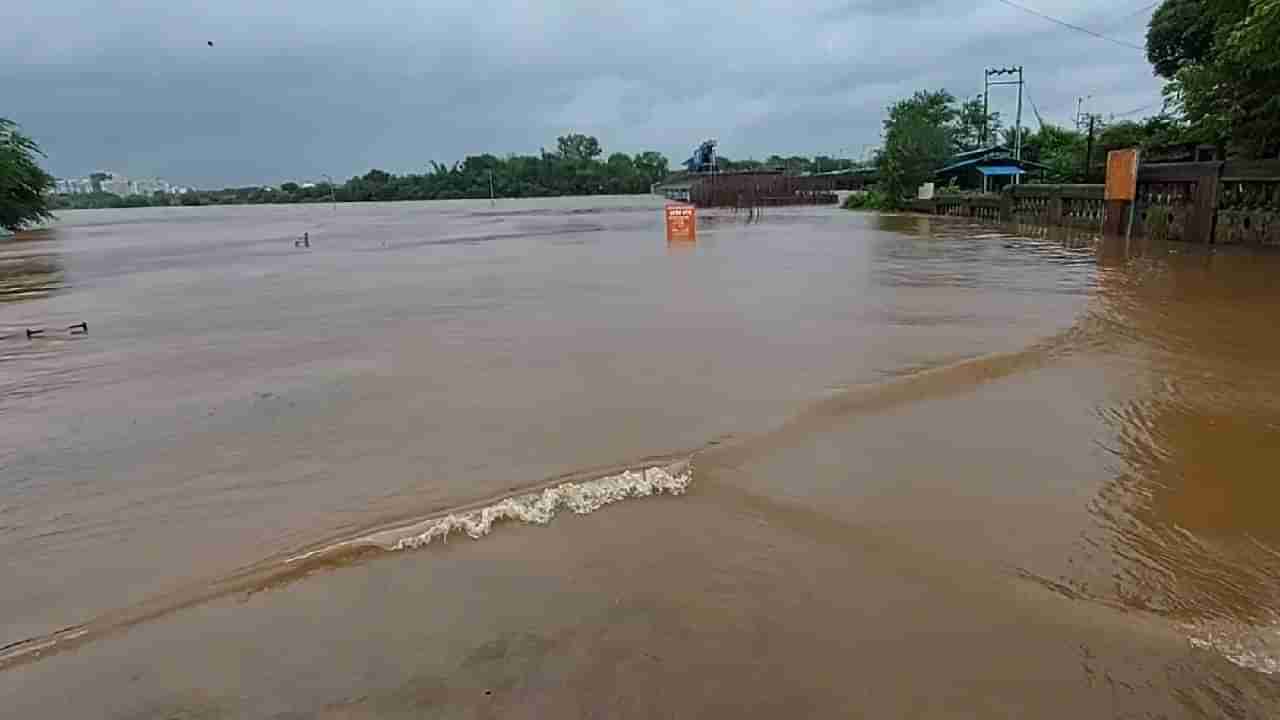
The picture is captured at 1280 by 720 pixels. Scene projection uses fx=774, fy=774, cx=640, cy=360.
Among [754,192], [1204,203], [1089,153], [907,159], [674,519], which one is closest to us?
[674,519]

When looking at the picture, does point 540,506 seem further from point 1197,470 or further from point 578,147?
point 578,147

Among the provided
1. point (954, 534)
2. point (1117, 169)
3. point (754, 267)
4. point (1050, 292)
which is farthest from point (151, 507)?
point (1117, 169)

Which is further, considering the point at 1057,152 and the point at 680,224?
the point at 1057,152

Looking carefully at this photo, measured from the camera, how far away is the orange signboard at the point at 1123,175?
52.5 ft

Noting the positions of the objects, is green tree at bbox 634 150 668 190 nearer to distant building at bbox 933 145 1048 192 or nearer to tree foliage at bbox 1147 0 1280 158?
distant building at bbox 933 145 1048 192

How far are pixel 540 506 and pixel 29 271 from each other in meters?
21.6

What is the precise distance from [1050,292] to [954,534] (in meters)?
8.19

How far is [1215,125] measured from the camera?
49.8ft

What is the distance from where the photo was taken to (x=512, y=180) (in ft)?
377

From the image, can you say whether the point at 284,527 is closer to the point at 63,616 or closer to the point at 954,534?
the point at 63,616

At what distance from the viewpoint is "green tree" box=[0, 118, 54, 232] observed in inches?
1444

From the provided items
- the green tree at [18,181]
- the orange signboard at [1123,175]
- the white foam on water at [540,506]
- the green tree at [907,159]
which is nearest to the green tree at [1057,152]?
the green tree at [907,159]

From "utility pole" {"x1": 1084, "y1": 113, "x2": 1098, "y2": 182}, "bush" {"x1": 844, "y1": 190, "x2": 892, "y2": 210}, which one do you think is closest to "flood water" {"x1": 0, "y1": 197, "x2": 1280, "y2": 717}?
"utility pole" {"x1": 1084, "y1": 113, "x2": 1098, "y2": 182}

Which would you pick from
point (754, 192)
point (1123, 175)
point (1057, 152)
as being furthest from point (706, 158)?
point (1123, 175)
